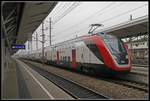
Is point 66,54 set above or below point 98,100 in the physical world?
above

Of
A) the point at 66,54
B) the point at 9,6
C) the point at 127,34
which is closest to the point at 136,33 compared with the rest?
the point at 127,34

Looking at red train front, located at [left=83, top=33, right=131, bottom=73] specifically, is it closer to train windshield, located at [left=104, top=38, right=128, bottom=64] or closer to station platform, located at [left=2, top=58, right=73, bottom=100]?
train windshield, located at [left=104, top=38, right=128, bottom=64]

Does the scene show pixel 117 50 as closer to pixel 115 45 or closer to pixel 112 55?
pixel 115 45

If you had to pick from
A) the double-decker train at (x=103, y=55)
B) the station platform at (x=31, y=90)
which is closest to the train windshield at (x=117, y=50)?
the double-decker train at (x=103, y=55)

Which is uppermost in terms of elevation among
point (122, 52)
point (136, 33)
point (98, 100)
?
point (136, 33)

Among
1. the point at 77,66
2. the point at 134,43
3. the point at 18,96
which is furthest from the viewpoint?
the point at 134,43

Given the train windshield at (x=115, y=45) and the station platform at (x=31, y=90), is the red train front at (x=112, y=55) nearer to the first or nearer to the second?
the train windshield at (x=115, y=45)

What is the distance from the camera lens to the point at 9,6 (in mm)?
20234

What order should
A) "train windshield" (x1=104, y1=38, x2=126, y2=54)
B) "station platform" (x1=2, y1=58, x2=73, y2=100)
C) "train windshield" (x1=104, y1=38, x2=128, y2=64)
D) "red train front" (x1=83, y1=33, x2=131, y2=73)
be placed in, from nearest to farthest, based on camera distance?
1. "station platform" (x1=2, y1=58, x2=73, y2=100)
2. "red train front" (x1=83, y1=33, x2=131, y2=73)
3. "train windshield" (x1=104, y1=38, x2=128, y2=64)
4. "train windshield" (x1=104, y1=38, x2=126, y2=54)

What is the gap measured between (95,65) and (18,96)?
794 cm

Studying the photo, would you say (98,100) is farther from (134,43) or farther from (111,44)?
(134,43)

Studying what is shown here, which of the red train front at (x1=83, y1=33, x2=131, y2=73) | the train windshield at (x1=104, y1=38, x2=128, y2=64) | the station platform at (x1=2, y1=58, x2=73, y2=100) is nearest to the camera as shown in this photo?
the station platform at (x1=2, y1=58, x2=73, y2=100)

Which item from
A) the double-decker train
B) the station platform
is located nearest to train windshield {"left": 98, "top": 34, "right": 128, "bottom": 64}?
the double-decker train

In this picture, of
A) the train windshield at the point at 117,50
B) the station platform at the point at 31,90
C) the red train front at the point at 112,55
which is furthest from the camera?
the train windshield at the point at 117,50
